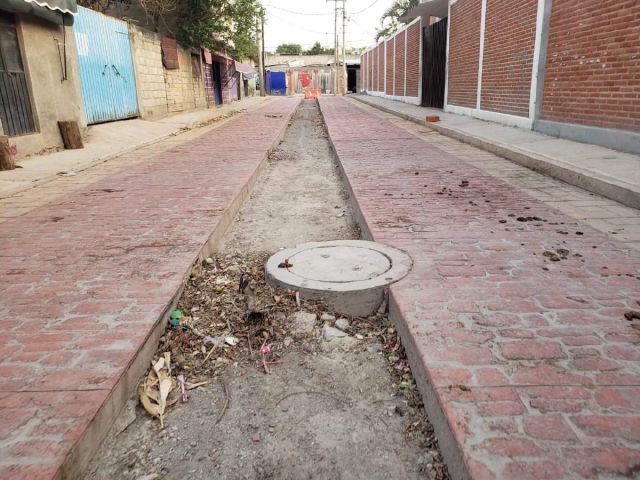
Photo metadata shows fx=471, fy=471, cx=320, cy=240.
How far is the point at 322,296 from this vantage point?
3.24 metres

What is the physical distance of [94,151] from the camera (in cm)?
971

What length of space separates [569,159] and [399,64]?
20525 millimetres

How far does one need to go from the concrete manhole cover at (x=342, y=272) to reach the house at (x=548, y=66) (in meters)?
5.04

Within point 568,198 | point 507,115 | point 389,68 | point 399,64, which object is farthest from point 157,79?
point 389,68

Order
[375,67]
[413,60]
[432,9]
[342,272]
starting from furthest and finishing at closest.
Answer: [375,67] < [413,60] < [432,9] < [342,272]

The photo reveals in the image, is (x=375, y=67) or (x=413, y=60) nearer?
(x=413, y=60)

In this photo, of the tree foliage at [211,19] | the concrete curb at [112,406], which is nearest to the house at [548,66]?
the concrete curb at [112,406]

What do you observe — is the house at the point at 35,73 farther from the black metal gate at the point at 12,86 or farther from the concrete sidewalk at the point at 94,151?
the concrete sidewalk at the point at 94,151

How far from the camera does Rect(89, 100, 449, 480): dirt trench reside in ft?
6.61

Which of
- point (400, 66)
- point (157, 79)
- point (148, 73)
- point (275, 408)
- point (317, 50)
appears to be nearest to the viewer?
point (275, 408)

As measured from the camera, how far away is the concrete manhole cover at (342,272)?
319 centimetres

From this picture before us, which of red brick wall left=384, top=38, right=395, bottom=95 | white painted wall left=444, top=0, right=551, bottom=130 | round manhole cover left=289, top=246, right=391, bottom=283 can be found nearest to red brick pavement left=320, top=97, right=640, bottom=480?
round manhole cover left=289, top=246, right=391, bottom=283

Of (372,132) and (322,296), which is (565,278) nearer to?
(322,296)

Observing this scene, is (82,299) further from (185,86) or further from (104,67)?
(185,86)
